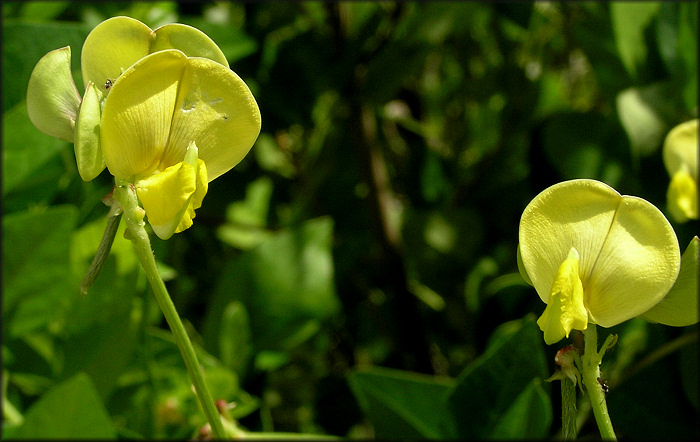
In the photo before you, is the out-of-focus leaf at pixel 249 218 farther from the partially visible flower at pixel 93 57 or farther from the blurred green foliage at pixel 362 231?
the partially visible flower at pixel 93 57

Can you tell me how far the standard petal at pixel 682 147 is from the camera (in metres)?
0.33

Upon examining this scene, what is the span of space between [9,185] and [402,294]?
340 millimetres

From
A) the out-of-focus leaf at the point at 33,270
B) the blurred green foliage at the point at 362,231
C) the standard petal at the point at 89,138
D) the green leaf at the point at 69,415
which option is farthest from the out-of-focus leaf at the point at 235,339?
the standard petal at the point at 89,138

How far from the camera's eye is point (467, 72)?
0.79 m

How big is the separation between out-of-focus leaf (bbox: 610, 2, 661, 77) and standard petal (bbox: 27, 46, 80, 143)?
43 cm

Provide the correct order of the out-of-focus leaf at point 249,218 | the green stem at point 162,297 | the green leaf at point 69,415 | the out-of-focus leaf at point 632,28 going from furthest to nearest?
1. the out-of-focus leaf at point 249,218
2. the out-of-focus leaf at point 632,28
3. the green leaf at point 69,415
4. the green stem at point 162,297

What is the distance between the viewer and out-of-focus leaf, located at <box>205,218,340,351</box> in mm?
552

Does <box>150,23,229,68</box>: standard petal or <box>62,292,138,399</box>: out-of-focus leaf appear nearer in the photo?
<box>150,23,229,68</box>: standard petal

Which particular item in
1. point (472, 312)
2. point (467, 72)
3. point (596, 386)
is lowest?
point (472, 312)

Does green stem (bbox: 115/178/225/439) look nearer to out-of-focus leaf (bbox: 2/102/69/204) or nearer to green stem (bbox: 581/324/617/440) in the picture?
green stem (bbox: 581/324/617/440)

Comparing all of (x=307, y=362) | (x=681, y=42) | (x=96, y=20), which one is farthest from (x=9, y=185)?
(x=681, y=42)

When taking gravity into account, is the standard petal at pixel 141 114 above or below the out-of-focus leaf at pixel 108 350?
above

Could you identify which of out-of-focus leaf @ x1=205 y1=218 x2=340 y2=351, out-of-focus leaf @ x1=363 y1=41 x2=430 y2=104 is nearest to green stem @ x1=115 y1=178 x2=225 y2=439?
out-of-focus leaf @ x1=205 y1=218 x2=340 y2=351

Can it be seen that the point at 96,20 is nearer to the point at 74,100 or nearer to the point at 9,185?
the point at 9,185
